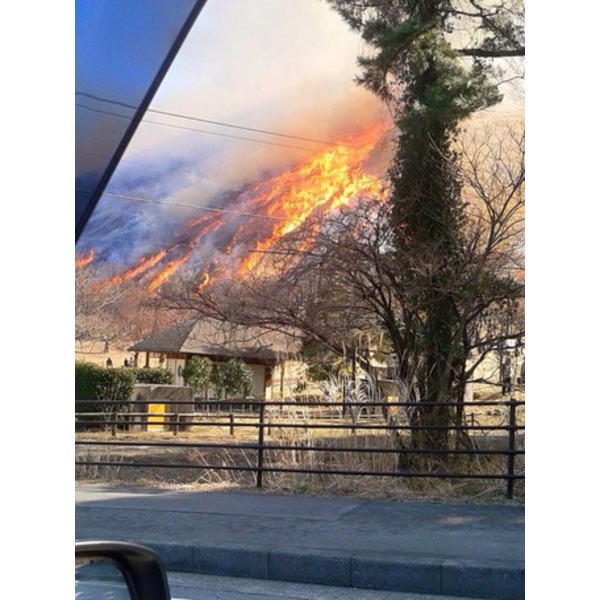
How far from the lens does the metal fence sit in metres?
6.14

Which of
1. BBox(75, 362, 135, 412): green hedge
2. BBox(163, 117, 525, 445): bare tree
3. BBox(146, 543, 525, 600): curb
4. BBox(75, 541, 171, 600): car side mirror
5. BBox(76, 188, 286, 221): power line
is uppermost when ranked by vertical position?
BBox(76, 188, 286, 221): power line

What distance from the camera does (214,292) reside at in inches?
264

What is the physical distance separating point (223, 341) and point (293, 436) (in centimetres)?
95

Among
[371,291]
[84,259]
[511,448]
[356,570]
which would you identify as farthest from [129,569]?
[84,259]

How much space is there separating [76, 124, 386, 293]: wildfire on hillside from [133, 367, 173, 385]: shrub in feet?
2.22

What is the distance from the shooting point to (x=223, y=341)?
6.57 metres

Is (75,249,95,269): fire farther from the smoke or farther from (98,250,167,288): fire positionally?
(98,250,167,288): fire

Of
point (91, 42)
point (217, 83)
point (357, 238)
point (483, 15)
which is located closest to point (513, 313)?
point (357, 238)

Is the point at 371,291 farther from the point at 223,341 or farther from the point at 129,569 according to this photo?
the point at 129,569

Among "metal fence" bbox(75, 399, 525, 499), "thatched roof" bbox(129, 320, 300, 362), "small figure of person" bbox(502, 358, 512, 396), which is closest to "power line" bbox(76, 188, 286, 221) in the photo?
"thatched roof" bbox(129, 320, 300, 362)
